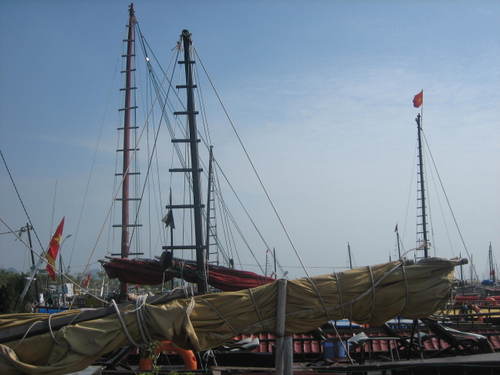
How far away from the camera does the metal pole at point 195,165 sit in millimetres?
14875

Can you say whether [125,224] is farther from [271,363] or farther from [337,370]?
[337,370]

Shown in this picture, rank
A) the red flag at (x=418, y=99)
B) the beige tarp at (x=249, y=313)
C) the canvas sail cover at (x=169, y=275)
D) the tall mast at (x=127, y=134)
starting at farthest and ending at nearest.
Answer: the red flag at (x=418, y=99), the tall mast at (x=127, y=134), the canvas sail cover at (x=169, y=275), the beige tarp at (x=249, y=313)

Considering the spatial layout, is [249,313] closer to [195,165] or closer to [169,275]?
[195,165]

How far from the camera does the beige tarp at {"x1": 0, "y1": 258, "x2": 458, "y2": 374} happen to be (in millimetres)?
9266

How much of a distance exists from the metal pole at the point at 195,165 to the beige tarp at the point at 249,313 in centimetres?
521

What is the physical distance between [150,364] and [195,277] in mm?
4132

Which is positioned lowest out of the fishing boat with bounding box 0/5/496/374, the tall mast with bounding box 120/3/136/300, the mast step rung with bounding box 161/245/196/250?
the fishing boat with bounding box 0/5/496/374

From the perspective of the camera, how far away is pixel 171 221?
20.6 m

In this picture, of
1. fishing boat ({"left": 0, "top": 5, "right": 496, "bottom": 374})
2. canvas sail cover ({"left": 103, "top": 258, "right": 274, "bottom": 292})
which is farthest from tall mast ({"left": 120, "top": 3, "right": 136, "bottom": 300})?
fishing boat ({"left": 0, "top": 5, "right": 496, "bottom": 374})

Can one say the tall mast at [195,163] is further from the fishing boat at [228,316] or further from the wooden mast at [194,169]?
the fishing boat at [228,316]

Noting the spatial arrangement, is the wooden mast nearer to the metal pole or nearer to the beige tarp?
the metal pole

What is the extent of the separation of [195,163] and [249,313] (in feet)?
21.1

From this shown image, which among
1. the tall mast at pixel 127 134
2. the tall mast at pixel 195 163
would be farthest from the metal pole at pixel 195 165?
the tall mast at pixel 127 134

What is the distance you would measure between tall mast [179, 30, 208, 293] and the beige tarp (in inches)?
200
